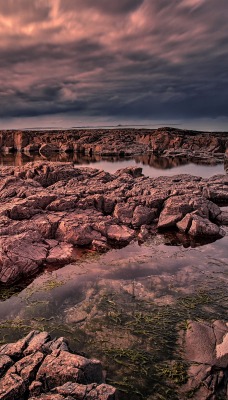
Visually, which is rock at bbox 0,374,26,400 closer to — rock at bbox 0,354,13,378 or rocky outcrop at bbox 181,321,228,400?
rock at bbox 0,354,13,378

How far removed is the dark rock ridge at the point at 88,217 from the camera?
17.4 metres

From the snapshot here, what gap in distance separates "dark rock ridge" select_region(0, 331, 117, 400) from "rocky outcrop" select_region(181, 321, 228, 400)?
2.94 meters

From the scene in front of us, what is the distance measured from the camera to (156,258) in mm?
17734

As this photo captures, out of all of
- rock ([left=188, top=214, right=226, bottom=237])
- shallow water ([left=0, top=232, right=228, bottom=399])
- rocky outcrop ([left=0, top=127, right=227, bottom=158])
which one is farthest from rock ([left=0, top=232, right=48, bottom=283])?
rocky outcrop ([left=0, top=127, right=227, bottom=158])

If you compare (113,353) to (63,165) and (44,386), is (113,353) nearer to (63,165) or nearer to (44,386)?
(44,386)

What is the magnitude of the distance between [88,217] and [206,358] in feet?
46.4

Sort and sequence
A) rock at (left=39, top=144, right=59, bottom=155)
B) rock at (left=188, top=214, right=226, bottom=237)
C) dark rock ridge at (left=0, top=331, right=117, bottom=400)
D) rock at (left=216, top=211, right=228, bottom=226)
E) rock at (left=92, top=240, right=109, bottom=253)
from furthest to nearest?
rock at (left=39, top=144, right=59, bottom=155)
rock at (left=216, top=211, right=228, bottom=226)
rock at (left=188, top=214, right=226, bottom=237)
rock at (left=92, top=240, right=109, bottom=253)
dark rock ridge at (left=0, top=331, right=117, bottom=400)

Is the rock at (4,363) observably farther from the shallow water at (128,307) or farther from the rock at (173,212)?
the rock at (173,212)

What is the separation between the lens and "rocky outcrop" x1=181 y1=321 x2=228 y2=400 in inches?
339

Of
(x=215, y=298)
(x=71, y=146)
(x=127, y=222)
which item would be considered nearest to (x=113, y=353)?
(x=215, y=298)

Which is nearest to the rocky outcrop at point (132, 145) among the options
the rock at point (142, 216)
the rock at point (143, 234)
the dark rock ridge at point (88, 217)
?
the dark rock ridge at point (88, 217)

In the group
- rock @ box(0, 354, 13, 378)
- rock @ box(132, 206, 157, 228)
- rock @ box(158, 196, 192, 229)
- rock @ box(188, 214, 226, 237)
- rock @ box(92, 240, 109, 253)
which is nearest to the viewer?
rock @ box(0, 354, 13, 378)

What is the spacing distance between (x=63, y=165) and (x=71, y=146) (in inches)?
3153

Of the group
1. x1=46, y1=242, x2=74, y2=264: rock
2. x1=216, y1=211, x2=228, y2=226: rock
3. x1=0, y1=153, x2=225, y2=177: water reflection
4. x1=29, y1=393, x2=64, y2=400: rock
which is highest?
x1=0, y1=153, x2=225, y2=177: water reflection
